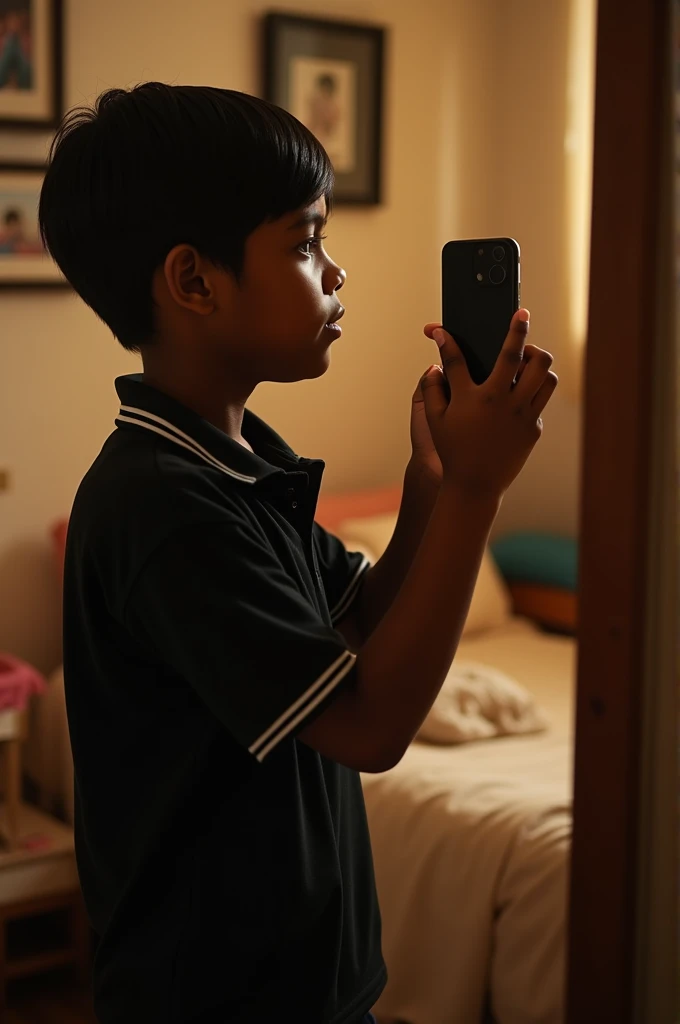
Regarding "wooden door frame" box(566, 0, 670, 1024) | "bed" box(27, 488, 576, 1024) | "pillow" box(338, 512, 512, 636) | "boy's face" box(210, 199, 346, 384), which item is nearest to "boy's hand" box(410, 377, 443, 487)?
"boy's face" box(210, 199, 346, 384)

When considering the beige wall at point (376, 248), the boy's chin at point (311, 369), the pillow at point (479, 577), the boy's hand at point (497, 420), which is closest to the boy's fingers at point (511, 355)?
the boy's hand at point (497, 420)

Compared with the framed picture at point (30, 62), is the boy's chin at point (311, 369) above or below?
below

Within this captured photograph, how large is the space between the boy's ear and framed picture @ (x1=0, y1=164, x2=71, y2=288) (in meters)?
1.91

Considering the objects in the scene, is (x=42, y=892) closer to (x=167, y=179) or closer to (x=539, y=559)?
(x=539, y=559)

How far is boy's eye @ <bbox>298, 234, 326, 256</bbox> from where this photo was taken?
75cm

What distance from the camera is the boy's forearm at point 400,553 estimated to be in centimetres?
86

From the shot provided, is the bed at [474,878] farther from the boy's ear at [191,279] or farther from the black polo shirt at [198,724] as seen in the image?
the boy's ear at [191,279]

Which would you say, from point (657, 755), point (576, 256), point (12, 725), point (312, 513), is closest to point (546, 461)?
point (576, 256)

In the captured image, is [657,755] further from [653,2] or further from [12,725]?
[12,725]

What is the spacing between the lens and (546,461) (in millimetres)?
3471

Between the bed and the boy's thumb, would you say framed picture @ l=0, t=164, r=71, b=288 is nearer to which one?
the bed

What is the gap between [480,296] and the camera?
2.56 ft

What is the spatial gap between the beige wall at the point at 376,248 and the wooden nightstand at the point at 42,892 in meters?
0.46

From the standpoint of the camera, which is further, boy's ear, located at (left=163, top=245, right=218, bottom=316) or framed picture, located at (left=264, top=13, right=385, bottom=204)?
framed picture, located at (left=264, top=13, right=385, bottom=204)
